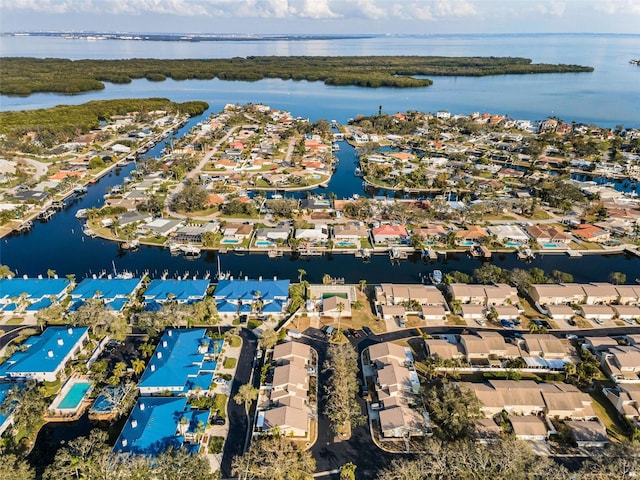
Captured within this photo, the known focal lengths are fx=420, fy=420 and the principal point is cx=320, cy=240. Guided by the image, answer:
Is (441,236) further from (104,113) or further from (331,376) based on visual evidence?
(104,113)

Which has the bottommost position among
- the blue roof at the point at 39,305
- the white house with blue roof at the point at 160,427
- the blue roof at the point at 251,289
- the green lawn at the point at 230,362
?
the green lawn at the point at 230,362

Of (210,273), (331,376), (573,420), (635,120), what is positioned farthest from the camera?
(635,120)

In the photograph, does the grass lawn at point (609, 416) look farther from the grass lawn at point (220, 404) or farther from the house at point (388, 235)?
the house at point (388, 235)

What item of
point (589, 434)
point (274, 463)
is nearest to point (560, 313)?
point (589, 434)

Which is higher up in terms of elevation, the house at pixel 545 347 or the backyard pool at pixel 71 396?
the house at pixel 545 347

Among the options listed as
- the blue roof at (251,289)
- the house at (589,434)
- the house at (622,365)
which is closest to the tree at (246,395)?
the blue roof at (251,289)

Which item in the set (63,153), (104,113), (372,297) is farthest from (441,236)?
(104,113)
